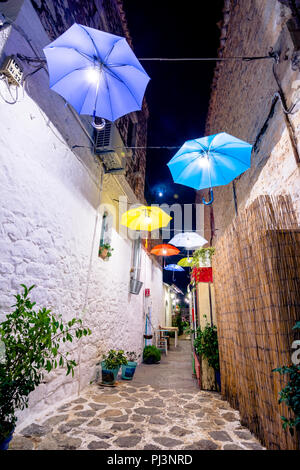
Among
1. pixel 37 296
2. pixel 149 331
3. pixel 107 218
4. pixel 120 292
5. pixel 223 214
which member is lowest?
pixel 149 331

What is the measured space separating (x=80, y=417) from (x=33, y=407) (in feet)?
2.28

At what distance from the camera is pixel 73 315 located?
4242mm

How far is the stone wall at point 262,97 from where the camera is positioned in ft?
9.52

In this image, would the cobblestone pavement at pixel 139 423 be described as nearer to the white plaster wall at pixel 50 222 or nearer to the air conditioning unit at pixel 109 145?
the white plaster wall at pixel 50 222

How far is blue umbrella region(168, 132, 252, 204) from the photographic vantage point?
382cm

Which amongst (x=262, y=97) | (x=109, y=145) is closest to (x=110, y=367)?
(x=109, y=145)

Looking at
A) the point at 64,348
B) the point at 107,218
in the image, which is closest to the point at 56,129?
the point at 107,218

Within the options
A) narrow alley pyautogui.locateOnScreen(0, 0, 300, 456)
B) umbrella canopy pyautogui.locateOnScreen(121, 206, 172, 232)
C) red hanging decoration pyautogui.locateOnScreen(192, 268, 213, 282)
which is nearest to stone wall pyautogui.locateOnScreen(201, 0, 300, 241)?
narrow alley pyautogui.locateOnScreen(0, 0, 300, 456)

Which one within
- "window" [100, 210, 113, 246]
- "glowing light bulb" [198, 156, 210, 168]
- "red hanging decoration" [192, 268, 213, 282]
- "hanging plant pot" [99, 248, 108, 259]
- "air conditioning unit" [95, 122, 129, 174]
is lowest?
"red hanging decoration" [192, 268, 213, 282]

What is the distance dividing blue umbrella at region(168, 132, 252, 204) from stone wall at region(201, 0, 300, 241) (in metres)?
0.39

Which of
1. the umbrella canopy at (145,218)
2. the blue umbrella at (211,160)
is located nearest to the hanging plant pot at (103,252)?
the umbrella canopy at (145,218)

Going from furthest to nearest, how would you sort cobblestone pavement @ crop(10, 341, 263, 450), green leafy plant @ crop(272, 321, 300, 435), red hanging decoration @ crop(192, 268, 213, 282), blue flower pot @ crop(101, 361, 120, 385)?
red hanging decoration @ crop(192, 268, 213, 282)
blue flower pot @ crop(101, 361, 120, 385)
cobblestone pavement @ crop(10, 341, 263, 450)
green leafy plant @ crop(272, 321, 300, 435)

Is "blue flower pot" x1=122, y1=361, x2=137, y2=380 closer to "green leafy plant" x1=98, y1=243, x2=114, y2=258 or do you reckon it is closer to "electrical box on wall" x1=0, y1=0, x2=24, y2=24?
"green leafy plant" x1=98, y1=243, x2=114, y2=258
